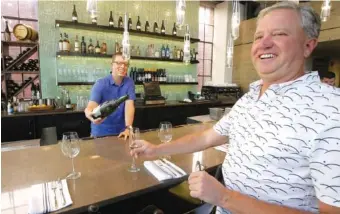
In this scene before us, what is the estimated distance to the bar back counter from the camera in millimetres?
3555

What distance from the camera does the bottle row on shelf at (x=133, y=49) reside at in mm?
4295

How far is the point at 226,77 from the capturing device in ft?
22.4

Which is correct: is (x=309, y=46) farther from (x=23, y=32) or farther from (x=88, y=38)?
(x=88, y=38)

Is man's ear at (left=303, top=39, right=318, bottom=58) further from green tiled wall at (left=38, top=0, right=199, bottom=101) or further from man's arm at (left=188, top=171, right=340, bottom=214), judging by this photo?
green tiled wall at (left=38, top=0, right=199, bottom=101)

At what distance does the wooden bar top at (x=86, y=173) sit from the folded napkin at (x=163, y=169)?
0.03m

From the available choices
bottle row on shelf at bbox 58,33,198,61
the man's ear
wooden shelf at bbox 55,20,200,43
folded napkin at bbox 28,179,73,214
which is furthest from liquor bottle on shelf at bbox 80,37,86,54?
the man's ear

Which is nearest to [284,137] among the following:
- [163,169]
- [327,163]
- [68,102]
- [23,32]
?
[327,163]

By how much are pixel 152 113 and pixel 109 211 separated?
3134 mm

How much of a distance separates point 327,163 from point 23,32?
444 centimetres

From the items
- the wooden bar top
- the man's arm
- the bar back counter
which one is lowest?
the bar back counter

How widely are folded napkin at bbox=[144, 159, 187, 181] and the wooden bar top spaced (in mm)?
30

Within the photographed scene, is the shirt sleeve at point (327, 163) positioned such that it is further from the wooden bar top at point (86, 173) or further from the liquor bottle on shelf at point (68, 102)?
the liquor bottle on shelf at point (68, 102)

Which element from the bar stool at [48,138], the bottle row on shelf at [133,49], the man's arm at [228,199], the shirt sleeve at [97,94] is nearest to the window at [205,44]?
the bottle row on shelf at [133,49]

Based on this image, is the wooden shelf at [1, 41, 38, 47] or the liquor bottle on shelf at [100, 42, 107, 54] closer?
the wooden shelf at [1, 41, 38, 47]
